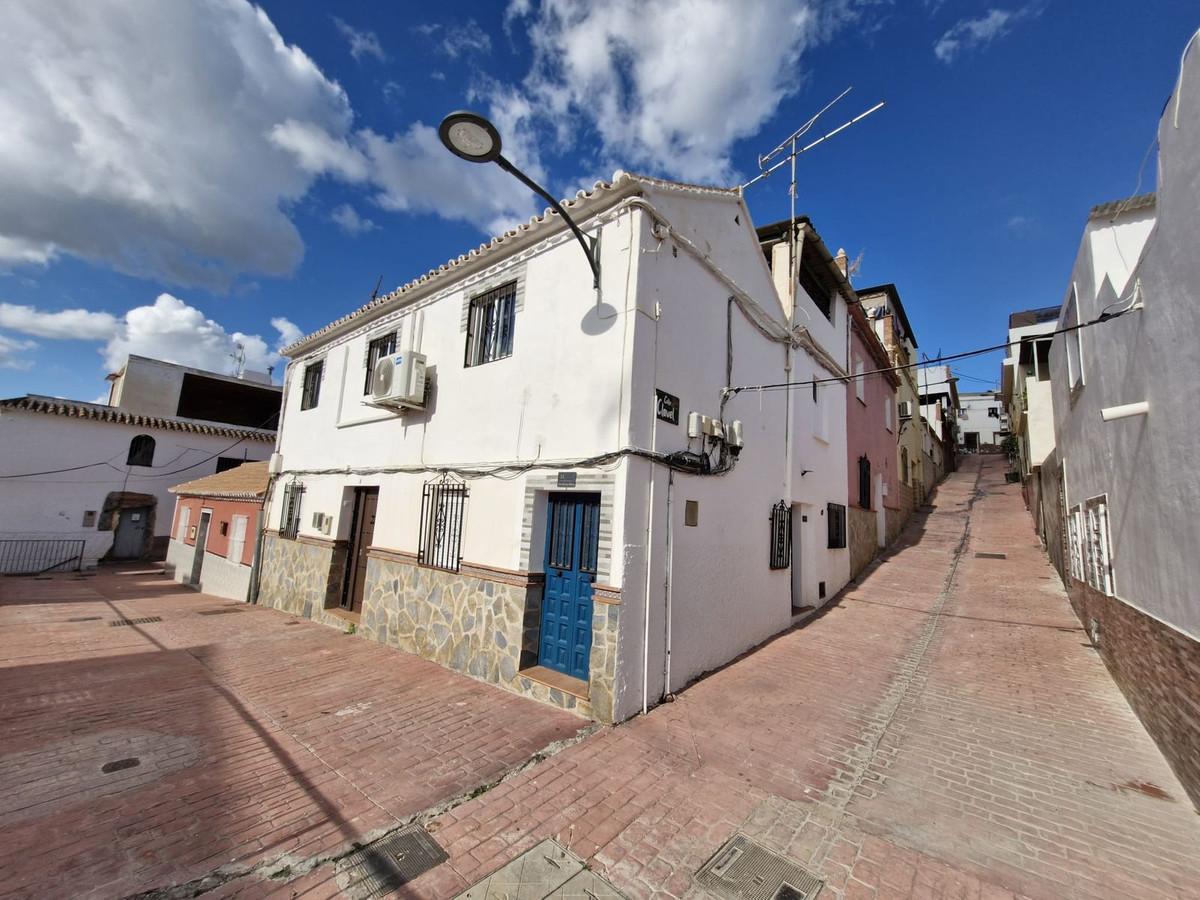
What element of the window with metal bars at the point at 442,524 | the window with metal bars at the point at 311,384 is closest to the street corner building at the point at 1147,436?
the window with metal bars at the point at 442,524

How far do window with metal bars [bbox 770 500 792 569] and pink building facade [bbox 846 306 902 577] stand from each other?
4299 millimetres

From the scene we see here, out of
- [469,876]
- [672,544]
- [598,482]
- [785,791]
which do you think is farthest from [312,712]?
[785,791]

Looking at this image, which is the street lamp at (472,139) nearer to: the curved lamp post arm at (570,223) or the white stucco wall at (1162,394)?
the curved lamp post arm at (570,223)

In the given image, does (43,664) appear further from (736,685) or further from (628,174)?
(628,174)

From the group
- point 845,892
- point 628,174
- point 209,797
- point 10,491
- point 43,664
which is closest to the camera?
point 845,892

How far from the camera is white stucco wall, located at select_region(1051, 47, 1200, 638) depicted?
3.61 meters

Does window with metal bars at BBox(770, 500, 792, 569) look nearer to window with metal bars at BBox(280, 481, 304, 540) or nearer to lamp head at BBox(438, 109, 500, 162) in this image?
lamp head at BBox(438, 109, 500, 162)

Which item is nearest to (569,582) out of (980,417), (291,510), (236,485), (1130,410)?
(1130,410)

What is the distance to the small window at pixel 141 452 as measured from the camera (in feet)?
68.7

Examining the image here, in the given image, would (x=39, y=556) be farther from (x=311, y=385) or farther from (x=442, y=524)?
(x=442, y=524)

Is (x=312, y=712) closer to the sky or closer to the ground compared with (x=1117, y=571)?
closer to the ground

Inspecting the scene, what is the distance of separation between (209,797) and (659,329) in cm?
609

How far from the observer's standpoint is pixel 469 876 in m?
3.04

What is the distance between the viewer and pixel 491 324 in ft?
25.3
